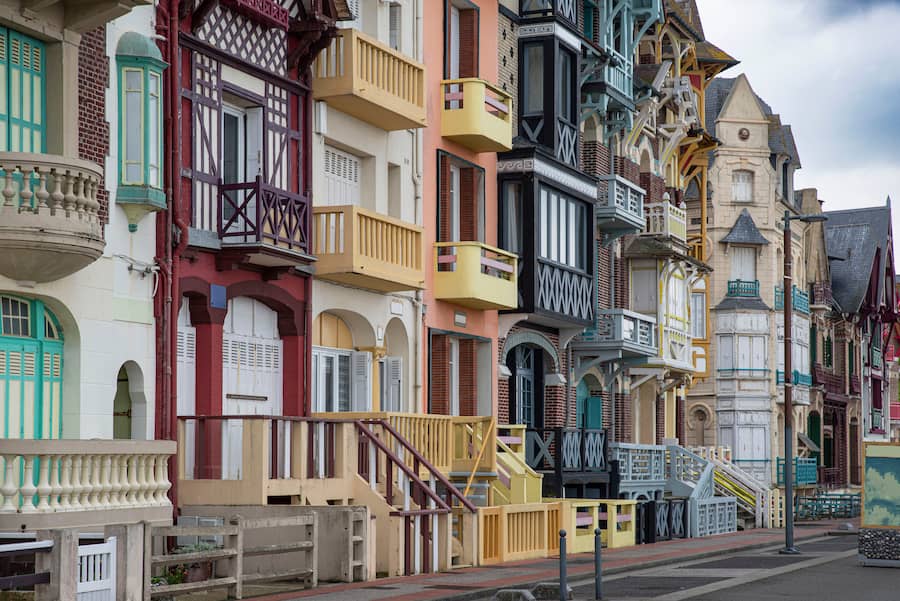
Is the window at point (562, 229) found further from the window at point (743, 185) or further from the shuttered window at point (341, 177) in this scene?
the window at point (743, 185)

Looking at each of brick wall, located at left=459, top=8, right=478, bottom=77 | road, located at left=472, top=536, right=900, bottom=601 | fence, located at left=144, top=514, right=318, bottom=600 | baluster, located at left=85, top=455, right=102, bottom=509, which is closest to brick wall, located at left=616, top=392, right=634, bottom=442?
road, located at left=472, top=536, right=900, bottom=601

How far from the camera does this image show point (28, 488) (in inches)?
660

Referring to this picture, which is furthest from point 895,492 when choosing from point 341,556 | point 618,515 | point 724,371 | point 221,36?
point 724,371

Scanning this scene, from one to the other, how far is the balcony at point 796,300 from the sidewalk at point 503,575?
2544cm

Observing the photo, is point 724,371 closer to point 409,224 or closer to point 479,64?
point 479,64

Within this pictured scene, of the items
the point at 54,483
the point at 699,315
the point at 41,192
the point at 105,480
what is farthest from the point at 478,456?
the point at 699,315

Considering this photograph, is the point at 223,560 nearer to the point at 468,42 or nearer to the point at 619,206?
the point at 468,42

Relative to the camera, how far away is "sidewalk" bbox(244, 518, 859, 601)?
1978 centimetres

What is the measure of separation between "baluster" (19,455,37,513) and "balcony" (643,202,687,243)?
2583cm

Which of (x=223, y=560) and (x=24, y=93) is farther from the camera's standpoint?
(x=223, y=560)

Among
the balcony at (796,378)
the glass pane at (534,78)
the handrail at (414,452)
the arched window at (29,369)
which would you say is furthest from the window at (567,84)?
the balcony at (796,378)

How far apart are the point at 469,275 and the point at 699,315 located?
28.0m

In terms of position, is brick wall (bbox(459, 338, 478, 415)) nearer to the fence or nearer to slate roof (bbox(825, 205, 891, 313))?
the fence

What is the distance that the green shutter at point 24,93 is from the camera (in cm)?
1886
